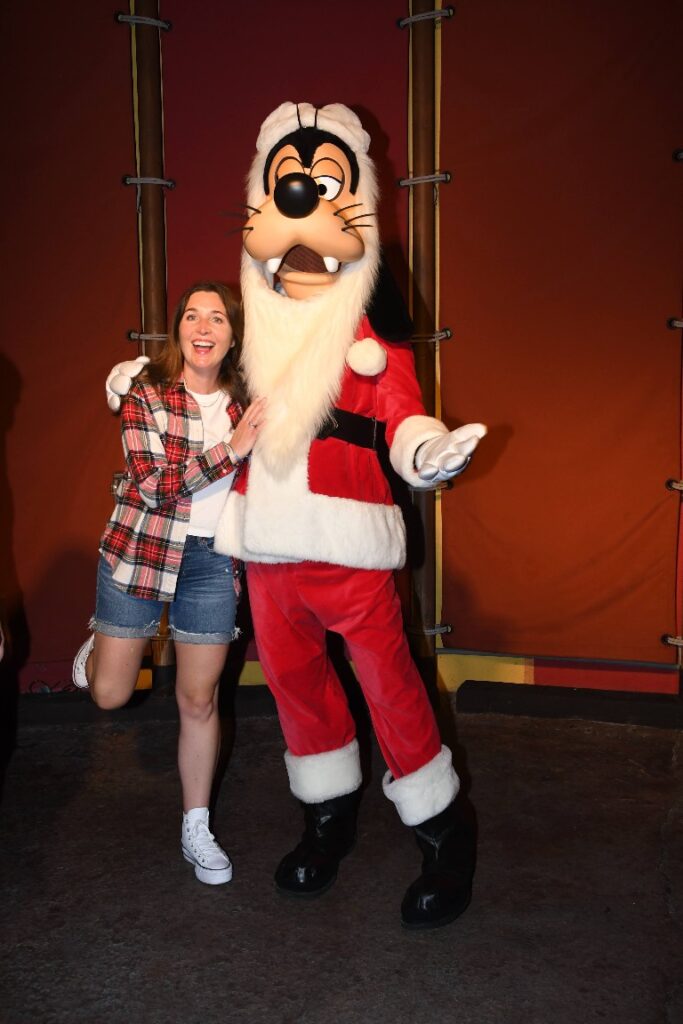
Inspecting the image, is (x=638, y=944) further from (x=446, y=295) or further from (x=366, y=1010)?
(x=446, y=295)

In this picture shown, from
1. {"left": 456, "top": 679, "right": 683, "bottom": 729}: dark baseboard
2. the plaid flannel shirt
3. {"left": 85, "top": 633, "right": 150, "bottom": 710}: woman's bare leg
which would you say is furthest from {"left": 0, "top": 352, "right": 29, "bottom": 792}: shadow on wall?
{"left": 456, "top": 679, "right": 683, "bottom": 729}: dark baseboard

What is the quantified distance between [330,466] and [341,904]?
3.48ft

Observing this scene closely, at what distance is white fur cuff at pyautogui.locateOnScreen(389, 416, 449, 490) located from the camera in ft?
6.76

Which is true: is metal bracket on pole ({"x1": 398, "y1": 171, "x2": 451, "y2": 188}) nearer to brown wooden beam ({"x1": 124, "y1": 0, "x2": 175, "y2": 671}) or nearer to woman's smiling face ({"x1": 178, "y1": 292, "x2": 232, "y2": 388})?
brown wooden beam ({"x1": 124, "y1": 0, "x2": 175, "y2": 671})

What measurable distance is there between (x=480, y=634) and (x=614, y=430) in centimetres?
89

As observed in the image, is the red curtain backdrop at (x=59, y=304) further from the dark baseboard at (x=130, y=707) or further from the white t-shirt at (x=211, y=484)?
the white t-shirt at (x=211, y=484)

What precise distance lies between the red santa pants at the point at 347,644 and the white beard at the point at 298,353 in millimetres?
281

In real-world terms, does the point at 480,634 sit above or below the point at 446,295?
below

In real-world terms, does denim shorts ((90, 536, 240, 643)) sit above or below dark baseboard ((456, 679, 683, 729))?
above

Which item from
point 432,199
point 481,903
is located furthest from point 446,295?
point 481,903

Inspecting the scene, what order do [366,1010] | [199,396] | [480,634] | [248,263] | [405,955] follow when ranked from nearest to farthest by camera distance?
[366,1010] → [405,955] → [248,263] → [199,396] → [480,634]

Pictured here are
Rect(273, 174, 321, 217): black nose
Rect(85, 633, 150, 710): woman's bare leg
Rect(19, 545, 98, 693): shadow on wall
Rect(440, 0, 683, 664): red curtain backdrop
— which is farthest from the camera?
Rect(19, 545, 98, 693): shadow on wall

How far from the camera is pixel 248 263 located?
7.32ft

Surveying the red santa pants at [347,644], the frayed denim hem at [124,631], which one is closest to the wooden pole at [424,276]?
the red santa pants at [347,644]
